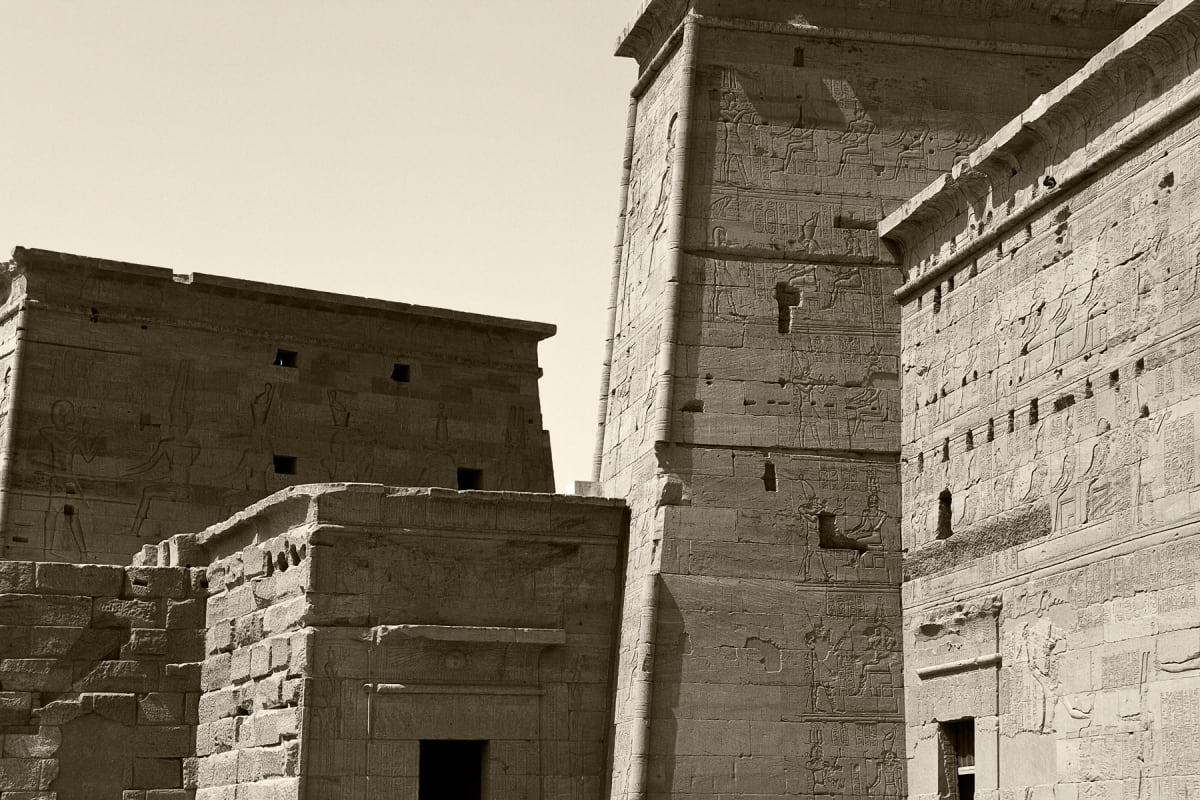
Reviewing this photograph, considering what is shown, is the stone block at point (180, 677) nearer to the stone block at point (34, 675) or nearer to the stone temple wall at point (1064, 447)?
the stone block at point (34, 675)

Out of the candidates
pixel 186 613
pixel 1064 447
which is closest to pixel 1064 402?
pixel 1064 447

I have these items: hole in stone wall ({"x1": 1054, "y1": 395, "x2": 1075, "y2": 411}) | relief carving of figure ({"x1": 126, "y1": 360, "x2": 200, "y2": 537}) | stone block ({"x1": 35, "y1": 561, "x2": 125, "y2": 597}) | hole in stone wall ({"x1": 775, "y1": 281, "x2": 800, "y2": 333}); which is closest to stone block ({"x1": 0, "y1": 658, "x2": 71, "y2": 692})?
stone block ({"x1": 35, "y1": 561, "x2": 125, "y2": 597})

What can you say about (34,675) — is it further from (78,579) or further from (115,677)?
(78,579)

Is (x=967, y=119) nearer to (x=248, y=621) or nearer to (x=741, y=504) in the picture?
(x=741, y=504)

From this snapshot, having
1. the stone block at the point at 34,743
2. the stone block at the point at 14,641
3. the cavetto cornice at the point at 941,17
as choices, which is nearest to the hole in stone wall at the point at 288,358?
the stone block at the point at 14,641

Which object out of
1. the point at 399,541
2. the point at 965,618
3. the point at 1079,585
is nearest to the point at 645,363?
the point at 399,541

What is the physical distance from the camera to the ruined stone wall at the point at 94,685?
16188 mm

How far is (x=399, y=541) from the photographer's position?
15023 mm

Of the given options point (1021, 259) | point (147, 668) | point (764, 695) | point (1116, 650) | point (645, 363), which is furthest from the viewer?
point (147, 668)

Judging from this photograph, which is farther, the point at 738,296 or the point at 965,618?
the point at 738,296

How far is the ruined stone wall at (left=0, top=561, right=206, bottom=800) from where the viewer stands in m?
16.2

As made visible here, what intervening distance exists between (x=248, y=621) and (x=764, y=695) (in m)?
4.48

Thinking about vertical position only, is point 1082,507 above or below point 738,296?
below

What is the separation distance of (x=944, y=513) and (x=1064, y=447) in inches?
72.4
